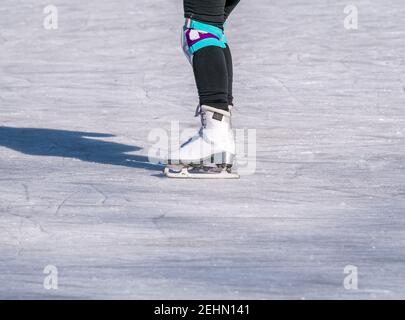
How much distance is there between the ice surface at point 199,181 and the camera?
418cm

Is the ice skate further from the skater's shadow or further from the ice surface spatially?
the skater's shadow

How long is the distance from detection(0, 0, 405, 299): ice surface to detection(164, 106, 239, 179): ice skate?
10 cm

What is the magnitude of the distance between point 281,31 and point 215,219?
693 cm

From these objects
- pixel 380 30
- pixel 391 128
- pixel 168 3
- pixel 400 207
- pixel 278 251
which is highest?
pixel 168 3

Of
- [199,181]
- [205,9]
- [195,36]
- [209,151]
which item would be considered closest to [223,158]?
[209,151]

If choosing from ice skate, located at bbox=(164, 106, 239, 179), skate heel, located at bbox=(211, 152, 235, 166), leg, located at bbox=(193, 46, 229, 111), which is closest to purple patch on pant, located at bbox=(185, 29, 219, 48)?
leg, located at bbox=(193, 46, 229, 111)

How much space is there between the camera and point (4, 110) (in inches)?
320

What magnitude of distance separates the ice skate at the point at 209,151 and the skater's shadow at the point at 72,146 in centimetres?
23

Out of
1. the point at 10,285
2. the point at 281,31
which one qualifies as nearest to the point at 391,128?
the point at 10,285

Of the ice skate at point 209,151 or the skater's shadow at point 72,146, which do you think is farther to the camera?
the skater's shadow at point 72,146

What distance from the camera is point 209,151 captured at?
5.94 metres

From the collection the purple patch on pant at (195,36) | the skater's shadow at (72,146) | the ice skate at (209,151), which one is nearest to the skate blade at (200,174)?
the ice skate at (209,151)

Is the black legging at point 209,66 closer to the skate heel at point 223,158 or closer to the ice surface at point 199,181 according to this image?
the skate heel at point 223,158

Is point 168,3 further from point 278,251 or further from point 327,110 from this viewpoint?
point 278,251
